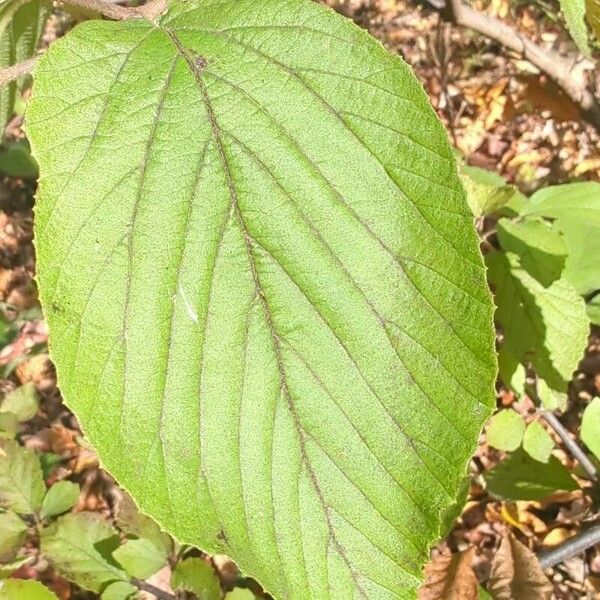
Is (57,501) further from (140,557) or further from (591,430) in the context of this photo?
(591,430)

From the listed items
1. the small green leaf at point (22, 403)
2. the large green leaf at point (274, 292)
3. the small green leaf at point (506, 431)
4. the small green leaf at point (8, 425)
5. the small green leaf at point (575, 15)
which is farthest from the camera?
the small green leaf at point (22, 403)

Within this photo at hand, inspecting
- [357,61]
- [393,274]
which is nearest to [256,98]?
[357,61]

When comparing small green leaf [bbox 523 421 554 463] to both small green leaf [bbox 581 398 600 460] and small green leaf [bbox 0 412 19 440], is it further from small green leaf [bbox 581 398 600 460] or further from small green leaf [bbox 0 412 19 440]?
small green leaf [bbox 0 412 19 440]

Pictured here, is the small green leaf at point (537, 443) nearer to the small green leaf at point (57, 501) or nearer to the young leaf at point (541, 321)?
the young leaf at point (541, 321)

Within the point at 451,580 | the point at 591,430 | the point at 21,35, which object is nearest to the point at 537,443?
the point at 591,430

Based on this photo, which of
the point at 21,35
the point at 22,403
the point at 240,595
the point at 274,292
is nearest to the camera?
the point at 274,292

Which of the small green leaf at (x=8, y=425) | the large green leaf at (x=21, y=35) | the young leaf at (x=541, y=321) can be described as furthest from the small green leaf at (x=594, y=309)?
the small green leaf at (x=8, y=425)
